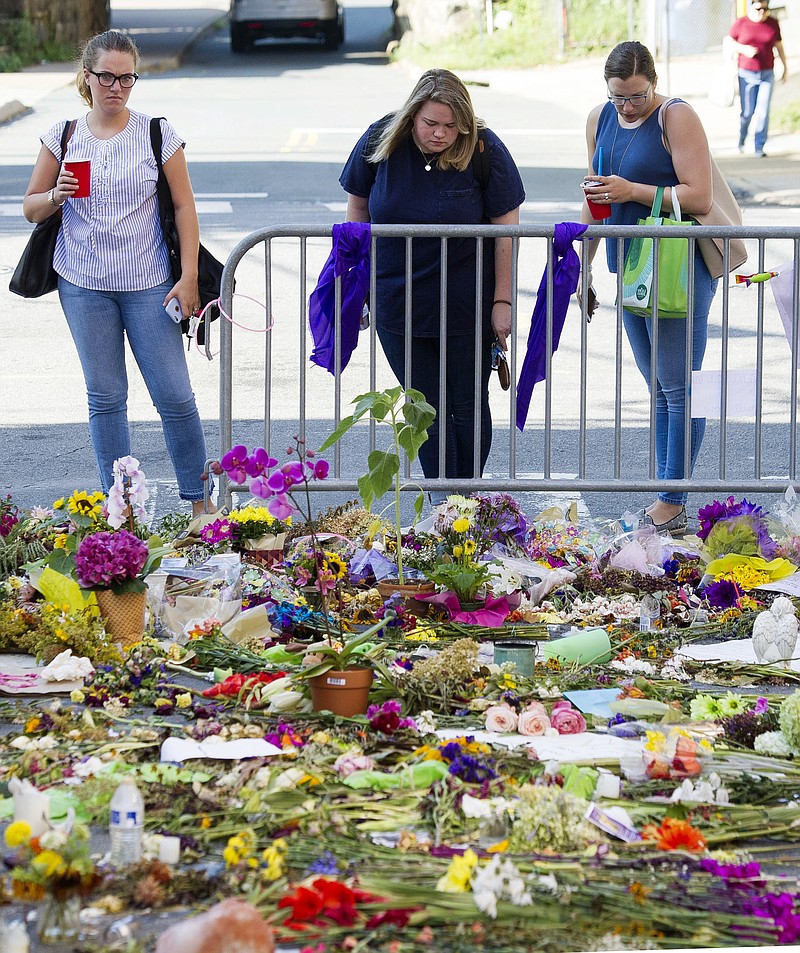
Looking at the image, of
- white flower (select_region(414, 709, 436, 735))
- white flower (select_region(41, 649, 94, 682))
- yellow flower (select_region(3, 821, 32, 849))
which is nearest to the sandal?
white flower (select_region(414, 709, 436, 735))

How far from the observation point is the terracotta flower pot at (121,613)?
477cm

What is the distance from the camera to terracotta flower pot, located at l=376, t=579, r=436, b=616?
17.0 feet

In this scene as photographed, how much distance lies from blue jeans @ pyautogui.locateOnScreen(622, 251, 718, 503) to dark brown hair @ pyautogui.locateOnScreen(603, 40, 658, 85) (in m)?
0.80

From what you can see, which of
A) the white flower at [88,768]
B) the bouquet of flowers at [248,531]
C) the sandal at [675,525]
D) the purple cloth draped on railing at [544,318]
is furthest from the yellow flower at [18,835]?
the sandal at [675,525]

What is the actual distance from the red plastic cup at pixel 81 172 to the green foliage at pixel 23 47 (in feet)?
76.3

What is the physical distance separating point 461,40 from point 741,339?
873 inches

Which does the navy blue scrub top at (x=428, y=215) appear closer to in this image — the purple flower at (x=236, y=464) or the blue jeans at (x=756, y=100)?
the purple flower at (x=236, y=464)

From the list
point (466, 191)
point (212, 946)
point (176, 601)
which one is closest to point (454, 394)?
point (466, 191)

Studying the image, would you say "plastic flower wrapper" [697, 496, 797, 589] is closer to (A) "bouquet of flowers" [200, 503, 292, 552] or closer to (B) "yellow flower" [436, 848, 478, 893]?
(A) "bouquet of flowers" [200, 503, 292, 552]

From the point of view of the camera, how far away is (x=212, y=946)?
2674 mm

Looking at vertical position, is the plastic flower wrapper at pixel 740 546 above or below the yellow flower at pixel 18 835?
above

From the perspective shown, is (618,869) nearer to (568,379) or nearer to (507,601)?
(507,601)

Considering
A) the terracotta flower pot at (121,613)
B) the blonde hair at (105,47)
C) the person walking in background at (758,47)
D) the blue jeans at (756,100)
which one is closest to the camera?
the terracotta flower pot at (121,613)

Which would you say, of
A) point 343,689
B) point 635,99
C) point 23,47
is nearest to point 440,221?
point 635,99
